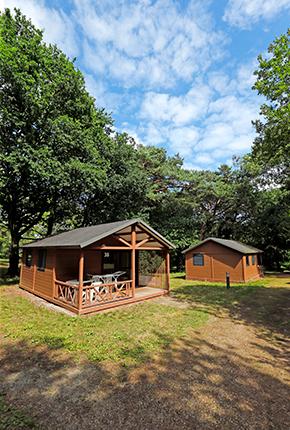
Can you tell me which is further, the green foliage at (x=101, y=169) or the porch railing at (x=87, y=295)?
the green foliage at (x=101, y=169)

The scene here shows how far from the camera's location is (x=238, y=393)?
12.1ft

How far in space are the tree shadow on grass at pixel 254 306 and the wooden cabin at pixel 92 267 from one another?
2.31 metres

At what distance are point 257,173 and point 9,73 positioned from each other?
2203cm

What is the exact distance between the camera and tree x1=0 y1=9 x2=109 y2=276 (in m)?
12.9

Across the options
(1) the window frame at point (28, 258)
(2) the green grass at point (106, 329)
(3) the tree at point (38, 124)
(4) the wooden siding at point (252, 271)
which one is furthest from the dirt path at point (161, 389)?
(4) the wooden siding at point (252, 271)

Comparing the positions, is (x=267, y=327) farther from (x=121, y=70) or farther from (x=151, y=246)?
(x=121, y=70)

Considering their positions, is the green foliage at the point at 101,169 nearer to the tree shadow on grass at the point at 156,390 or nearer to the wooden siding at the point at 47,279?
the wooden siding at the point at 47,279

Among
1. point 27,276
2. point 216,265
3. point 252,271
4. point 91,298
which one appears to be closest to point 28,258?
point 27,276

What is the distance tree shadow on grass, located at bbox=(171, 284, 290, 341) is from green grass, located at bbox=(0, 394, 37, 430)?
609 cm

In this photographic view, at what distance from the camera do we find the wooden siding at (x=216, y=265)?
17.0 metres

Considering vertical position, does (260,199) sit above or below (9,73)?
below

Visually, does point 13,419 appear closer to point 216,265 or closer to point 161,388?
point 161,388

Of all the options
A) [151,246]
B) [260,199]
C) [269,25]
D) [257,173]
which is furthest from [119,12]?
[260,199]

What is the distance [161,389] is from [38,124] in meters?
15.5
